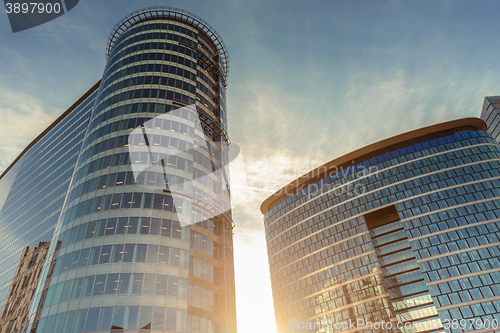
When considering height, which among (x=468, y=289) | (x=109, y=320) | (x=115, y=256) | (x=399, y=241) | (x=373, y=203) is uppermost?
(x=373, y=203)

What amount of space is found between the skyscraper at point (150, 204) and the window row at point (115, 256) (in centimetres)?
13

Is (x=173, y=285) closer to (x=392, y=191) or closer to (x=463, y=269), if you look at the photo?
(x=463, y=269)

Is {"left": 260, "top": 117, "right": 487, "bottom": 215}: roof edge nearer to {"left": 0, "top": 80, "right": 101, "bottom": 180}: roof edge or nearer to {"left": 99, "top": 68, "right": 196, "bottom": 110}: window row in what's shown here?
{"left": 99, "top": 68, "right": 196, "bottom": 110}: window row

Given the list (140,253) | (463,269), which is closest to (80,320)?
(140,253)

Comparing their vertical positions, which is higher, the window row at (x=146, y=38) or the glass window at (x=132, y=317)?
the window row at (x=146, y=38)

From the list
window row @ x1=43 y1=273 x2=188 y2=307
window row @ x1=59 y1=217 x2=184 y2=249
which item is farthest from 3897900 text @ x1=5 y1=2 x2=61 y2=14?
window row @ x1=43 y1=273 x2=188 y2=307

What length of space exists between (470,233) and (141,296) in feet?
329

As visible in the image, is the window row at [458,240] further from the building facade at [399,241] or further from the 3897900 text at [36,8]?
the 3897900 text at [36,8]

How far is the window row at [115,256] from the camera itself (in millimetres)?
39719

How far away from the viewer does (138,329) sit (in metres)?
35.3

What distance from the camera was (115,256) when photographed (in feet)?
131

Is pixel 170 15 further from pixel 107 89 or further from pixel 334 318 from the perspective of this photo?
pixel 334 318

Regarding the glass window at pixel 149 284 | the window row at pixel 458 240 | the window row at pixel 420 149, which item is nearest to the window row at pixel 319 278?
the window row at pixel 458 240

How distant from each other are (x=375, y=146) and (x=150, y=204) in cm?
10091
